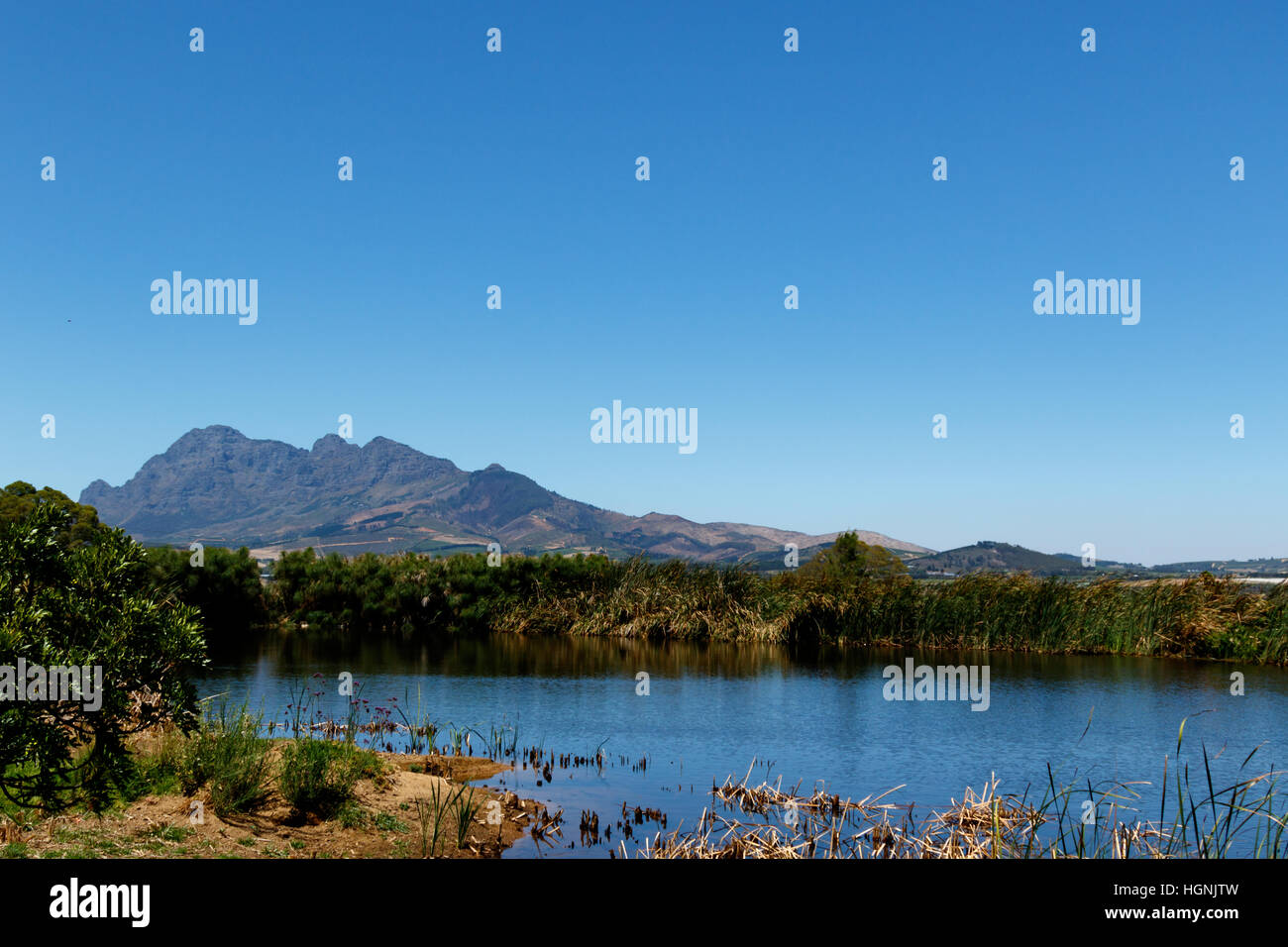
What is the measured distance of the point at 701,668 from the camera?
31.5m

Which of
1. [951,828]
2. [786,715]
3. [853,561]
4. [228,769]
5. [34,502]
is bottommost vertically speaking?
[786,715]

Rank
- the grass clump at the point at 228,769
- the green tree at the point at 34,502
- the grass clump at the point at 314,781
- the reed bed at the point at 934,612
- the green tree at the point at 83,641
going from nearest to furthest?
the green tree at the point at 83,641, the grass clump at the point at 228,769, the grass clump at the point at 314,781, the reed bed at the point at 934,612, the green tree at the point at 34,502

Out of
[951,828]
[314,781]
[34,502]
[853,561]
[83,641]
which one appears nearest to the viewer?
[83,641]

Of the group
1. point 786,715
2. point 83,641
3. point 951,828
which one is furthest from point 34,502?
point 951,828

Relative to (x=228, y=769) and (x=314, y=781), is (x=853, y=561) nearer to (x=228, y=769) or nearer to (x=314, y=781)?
(x=314, y=781)

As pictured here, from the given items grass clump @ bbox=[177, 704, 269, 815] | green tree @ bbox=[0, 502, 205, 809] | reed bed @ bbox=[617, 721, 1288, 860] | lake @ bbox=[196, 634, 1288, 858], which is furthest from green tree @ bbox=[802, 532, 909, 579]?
green tree @ bbox=[0, 502, 205, 809]

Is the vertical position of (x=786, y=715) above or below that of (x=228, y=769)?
below

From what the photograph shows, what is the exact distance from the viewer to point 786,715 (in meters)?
22.9

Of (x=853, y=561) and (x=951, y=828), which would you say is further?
(x=853, y=561)

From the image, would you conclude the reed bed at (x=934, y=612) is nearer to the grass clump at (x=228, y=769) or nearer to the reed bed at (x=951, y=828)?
the reed bed at (x=951, y=828)

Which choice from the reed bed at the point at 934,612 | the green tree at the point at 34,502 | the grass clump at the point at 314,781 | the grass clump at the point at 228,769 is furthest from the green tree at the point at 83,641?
the green tree at the point at 34,502

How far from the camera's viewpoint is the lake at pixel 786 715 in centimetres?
1658
